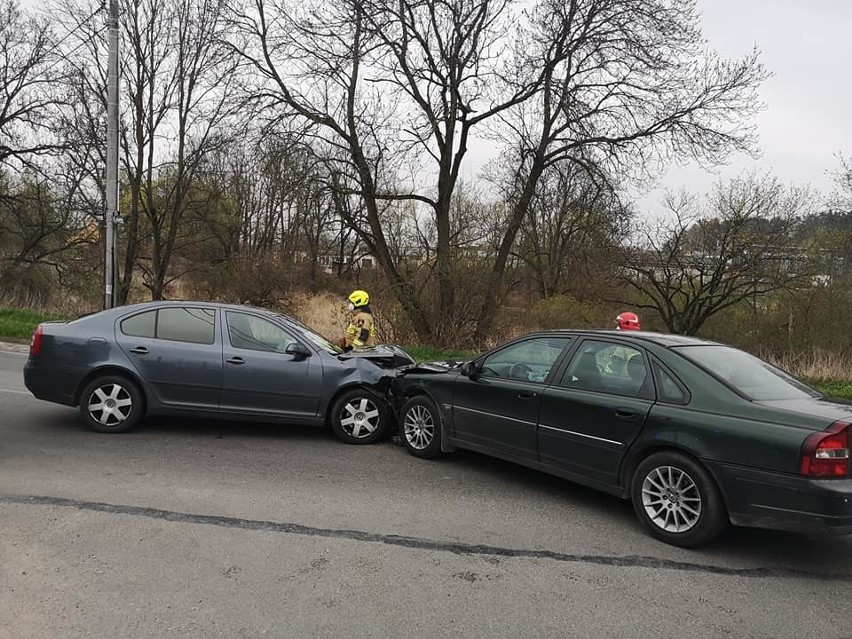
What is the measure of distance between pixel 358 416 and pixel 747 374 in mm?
3868

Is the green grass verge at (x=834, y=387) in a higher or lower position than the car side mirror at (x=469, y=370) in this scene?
lower

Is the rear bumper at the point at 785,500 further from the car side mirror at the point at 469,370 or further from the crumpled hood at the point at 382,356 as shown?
the crumpled hood at the point at 382,356

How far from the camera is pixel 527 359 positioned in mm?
5711

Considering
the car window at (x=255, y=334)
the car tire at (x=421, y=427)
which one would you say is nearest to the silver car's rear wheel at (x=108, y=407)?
the car window at (x=255, y=334)

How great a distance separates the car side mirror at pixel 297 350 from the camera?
22.7 ft

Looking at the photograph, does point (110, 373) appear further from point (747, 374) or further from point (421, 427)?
point (747, 374)

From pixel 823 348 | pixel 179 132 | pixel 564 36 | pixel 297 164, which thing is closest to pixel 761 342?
pixel 823 348

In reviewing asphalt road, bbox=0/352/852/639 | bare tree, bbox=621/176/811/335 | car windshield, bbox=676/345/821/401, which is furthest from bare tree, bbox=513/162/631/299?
asphalt road, bbox=0/352/852/639

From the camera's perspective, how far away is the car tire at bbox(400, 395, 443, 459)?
630 cm

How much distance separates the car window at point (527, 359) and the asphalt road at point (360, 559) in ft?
3.25

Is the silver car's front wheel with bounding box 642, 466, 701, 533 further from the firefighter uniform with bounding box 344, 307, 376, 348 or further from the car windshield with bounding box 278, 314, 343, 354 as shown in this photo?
the firefighter uniform with bounding box 344, 307, 376, 348

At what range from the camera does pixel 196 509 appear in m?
4.75

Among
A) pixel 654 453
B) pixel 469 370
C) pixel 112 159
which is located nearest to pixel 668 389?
pixel 654 453

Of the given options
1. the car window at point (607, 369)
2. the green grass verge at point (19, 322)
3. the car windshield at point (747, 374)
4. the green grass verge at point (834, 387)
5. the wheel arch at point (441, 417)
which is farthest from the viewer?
the green grass verge at point (19, 322)
